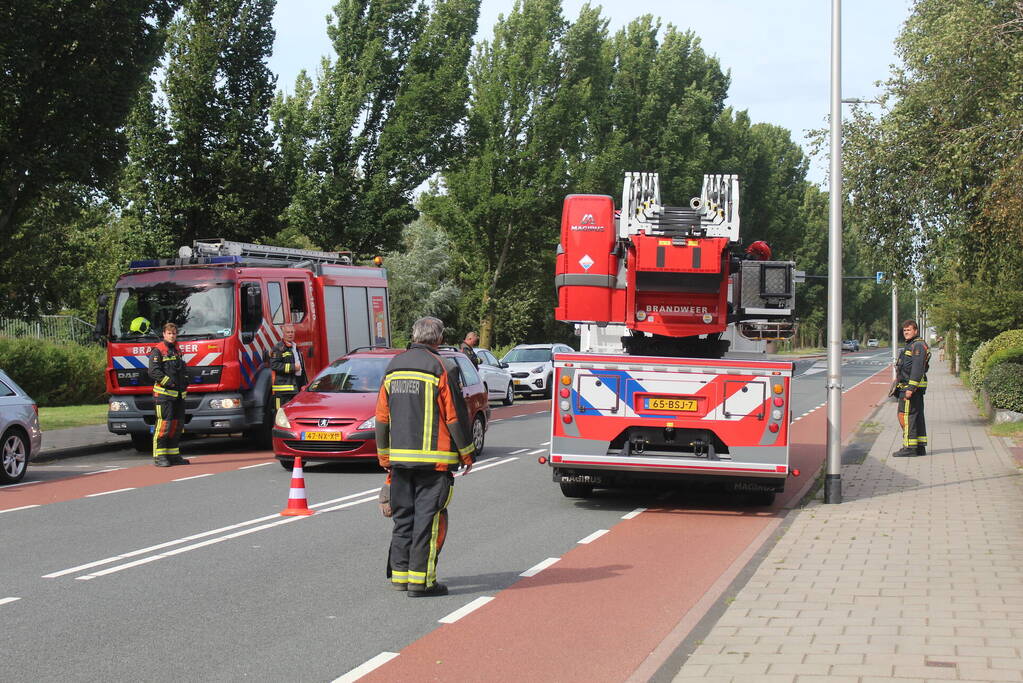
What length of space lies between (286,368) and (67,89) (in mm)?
6018

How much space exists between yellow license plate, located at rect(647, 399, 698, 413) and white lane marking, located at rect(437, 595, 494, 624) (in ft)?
13.5

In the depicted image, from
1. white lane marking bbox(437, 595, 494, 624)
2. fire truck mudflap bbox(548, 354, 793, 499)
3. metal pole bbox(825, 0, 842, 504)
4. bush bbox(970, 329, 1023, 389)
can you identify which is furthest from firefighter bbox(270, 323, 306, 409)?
bush bbox(970, 329, 1023, 389)

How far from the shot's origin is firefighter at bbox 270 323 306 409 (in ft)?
56.5

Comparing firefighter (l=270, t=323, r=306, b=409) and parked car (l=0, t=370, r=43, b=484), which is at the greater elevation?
firefighter (l=270, t=323, r=306, b=409)

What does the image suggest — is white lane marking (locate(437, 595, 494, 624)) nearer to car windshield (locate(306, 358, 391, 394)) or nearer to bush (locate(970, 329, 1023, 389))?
car windshield (locate(306, 358, 391, 394))

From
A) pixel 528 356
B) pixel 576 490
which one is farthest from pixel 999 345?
pixel 576 490

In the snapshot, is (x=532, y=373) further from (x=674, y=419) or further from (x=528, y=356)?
(x=674, y=419)

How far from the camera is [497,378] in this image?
3012 cm

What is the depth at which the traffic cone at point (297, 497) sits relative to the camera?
1073cm

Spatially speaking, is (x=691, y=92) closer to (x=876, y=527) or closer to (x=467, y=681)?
(x=876, y=527)

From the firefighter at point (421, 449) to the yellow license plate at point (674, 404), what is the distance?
4012 millimetres

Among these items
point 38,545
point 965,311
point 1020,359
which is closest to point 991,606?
point 38,545

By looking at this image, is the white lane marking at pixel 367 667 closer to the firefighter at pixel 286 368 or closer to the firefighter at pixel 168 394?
the firefighter at pixel 168 394

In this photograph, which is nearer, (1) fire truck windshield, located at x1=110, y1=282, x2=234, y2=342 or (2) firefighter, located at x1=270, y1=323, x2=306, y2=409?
(2) firefighter, located at x1=270, y1=323, x2=306, y2=409
